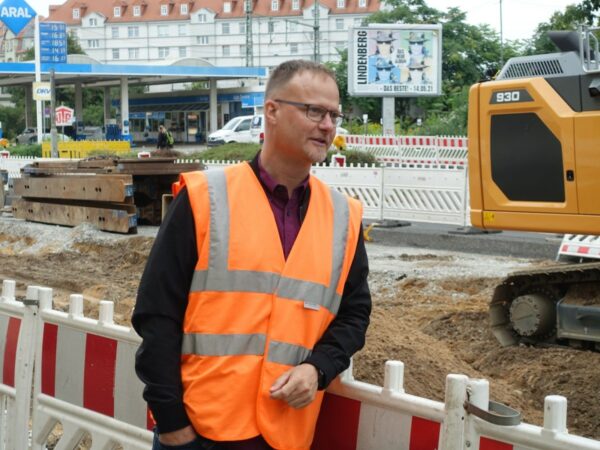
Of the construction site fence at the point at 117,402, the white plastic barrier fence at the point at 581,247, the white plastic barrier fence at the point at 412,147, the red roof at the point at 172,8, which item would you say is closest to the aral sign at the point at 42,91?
the white plastic barrier fence at the point at 412,147

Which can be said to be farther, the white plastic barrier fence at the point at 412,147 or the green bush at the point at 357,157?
the white plastic barrier fence at the point at 412,147

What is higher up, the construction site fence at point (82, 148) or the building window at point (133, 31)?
the building window at point (133, 31)

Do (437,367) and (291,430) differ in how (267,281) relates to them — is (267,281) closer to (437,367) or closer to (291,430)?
(291,430)

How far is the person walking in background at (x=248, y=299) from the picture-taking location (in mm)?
3412

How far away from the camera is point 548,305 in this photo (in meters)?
9.70

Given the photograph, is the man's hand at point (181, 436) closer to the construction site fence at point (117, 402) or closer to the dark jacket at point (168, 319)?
the dark jacket at point (168, 319)

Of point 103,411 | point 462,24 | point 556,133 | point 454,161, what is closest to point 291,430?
point 103,411

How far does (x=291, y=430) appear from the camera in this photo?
3.52 metres

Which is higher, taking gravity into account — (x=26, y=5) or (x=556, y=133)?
(x=26, y=5)

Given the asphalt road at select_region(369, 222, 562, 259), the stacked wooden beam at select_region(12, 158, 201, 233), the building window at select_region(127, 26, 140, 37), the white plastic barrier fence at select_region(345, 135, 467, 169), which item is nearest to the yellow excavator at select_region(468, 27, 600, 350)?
the asphalt road at select_region(369, 222, 562, 259)

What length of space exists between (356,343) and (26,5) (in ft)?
144

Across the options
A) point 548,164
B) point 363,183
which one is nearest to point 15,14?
point 363,183

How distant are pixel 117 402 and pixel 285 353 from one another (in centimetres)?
152

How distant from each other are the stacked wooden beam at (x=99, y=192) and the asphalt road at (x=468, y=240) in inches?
161
